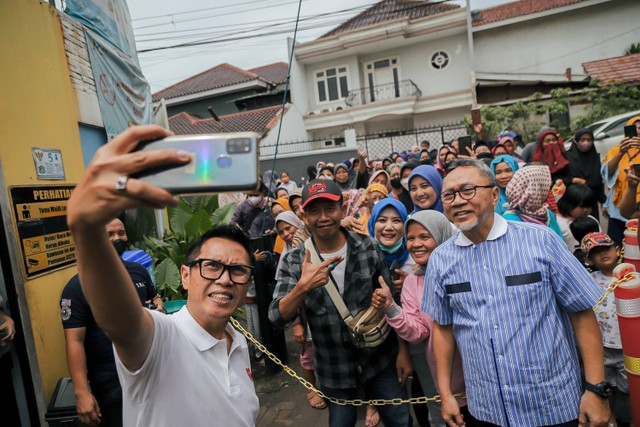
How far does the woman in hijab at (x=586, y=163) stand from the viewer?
18.4ft

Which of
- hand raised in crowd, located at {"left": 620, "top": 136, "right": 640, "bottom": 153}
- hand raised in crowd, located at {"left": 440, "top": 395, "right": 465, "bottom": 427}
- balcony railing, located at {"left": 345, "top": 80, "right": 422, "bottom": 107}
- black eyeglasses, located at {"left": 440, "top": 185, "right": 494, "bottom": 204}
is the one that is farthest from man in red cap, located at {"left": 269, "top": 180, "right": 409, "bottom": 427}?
balcony railing, located at {"left": 345, "top": 80, "right": 422, "bottom": 107}

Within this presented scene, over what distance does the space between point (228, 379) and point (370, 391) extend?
151cm

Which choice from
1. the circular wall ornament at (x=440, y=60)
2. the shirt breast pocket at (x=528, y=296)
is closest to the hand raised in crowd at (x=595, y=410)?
the shirt breast pocket at (x=528, y=296)

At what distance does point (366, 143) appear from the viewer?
53.9 feet

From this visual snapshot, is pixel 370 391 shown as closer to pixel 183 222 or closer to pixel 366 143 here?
pixel 183 222

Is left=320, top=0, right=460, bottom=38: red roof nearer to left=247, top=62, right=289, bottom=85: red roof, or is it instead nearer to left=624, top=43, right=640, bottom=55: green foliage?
left=247, top=62, right=289, bottom=85: red roof

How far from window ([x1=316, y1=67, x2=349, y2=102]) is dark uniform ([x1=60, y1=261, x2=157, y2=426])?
2161cm

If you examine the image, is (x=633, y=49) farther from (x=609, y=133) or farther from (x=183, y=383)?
(x=183, y=383)

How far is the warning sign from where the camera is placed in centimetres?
304

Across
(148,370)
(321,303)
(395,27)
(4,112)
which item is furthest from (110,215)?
(395,27)

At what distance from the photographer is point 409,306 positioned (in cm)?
259

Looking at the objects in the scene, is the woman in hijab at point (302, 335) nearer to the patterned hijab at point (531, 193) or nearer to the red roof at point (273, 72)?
the patterned hijab at point (531, 193)

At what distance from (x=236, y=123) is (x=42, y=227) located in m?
16.8

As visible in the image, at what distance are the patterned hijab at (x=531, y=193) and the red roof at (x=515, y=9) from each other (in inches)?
783
